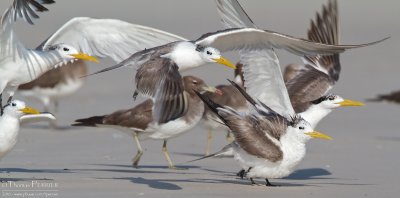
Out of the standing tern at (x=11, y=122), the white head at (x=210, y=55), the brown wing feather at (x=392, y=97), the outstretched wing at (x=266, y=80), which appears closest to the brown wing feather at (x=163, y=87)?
the white head at (x=210, y=55)

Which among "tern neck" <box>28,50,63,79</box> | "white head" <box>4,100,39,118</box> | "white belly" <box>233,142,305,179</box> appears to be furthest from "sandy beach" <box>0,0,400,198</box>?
"tern neck" <box>28,50,63,79</box>

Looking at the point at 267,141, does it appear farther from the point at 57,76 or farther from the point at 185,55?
the point at 57,76

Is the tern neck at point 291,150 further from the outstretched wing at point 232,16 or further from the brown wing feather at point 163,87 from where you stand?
the outstretched wing at point 232,16

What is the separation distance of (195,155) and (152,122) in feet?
2.81

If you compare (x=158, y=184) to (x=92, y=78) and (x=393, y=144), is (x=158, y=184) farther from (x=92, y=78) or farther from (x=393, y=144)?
(x=92, y=78)

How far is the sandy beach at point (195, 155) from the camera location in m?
9.28

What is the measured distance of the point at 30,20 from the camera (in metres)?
9.98

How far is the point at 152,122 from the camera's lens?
1150cm

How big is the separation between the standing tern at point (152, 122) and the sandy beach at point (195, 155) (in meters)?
0.32

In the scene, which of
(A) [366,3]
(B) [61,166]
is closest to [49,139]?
(B) [61,166]

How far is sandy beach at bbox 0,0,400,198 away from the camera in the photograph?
9281mm

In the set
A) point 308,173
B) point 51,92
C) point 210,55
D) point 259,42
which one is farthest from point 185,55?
point 51,92

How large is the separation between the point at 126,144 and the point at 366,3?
21125mm

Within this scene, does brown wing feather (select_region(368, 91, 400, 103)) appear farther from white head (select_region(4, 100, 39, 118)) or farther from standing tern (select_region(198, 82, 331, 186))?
white head (select_region(4, 100, 39, 118))
